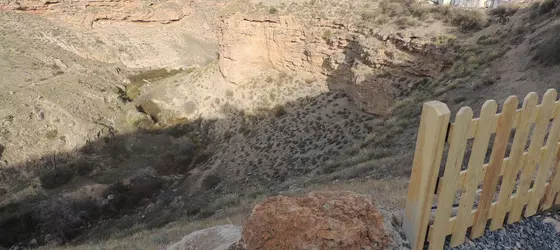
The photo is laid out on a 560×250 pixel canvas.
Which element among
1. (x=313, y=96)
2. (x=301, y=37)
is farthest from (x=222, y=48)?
(x=313, y=96)

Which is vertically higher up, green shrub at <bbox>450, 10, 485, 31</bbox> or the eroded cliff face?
green shrub at <bbox>450, 10, 485, 31</bbox>

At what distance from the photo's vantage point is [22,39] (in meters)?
32.7

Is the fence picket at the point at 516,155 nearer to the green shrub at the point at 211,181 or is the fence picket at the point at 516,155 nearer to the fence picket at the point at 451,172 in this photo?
the fence picket at the point at 451,172

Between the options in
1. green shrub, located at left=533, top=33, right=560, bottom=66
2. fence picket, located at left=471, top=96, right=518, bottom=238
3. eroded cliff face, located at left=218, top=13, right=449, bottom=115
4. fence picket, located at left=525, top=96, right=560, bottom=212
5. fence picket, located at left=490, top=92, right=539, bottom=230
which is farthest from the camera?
eroded cliff face, located at left=218, top=13, right=449, bottom=115

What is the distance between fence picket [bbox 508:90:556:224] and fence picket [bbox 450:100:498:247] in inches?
29.8

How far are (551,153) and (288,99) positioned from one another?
57.4 feet

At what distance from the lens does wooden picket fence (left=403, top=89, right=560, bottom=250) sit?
2715 mm

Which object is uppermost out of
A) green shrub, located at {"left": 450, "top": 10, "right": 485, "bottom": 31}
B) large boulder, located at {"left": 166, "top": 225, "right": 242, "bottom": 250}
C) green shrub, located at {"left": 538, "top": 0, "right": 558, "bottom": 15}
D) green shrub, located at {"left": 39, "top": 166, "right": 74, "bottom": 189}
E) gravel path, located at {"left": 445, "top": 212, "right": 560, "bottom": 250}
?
green shrub, located at {"left": 538, "top": 0, "right": 558, "bottom": 15}

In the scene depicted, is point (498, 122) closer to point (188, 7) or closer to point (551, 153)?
point (551, 153)

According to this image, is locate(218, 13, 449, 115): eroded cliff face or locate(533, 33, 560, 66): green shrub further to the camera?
locate(218, 13, 449, 115): eroded cliff face

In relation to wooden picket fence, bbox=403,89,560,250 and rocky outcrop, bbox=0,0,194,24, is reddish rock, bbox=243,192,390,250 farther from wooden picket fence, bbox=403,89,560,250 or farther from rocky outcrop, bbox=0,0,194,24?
rocky outcrop, bbox=0,0,194,24

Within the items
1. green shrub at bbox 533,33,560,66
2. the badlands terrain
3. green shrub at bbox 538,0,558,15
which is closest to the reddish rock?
the badlands terrain

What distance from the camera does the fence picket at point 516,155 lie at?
10.3ft

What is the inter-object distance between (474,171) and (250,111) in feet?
64.9
